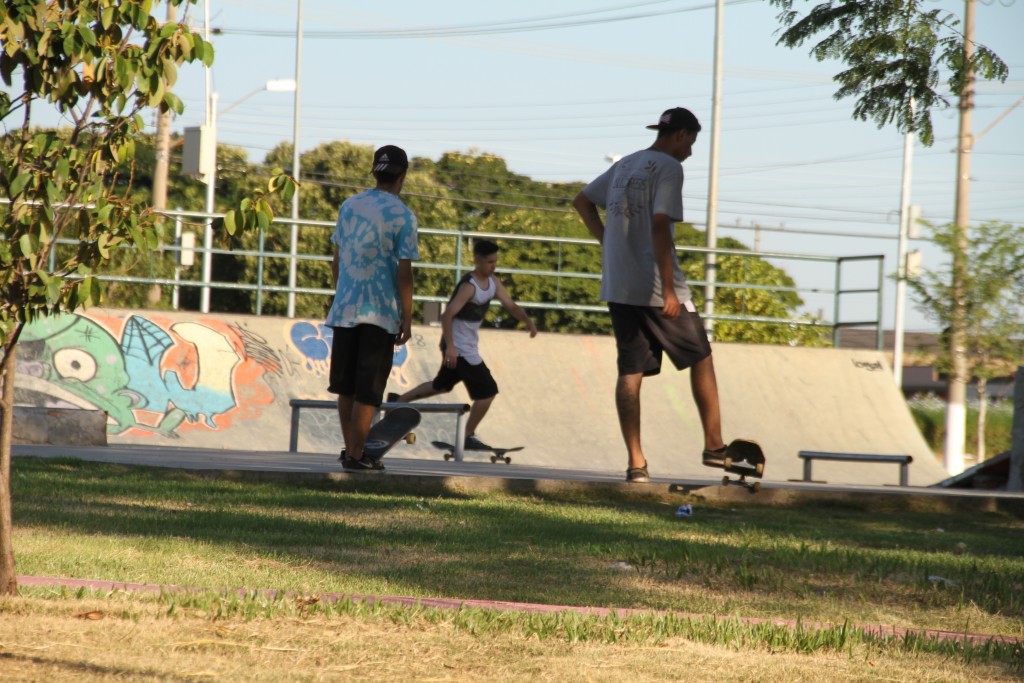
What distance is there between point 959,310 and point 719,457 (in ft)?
88.1

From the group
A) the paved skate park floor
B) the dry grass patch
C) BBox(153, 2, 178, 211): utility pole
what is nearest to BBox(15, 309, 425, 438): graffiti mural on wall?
the paved skate park floor

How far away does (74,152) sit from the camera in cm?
371

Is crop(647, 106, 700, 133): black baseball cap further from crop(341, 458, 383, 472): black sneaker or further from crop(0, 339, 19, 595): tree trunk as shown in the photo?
crop(0, 339, 19, 595): tree trunk

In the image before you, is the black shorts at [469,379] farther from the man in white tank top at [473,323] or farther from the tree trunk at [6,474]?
the tree trunk at [6,474]

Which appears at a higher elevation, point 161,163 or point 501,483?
point 161,163

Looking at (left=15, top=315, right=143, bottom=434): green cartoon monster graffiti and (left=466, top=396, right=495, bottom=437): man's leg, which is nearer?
(left=466, top=396, right=495, bottom=437): man's leg

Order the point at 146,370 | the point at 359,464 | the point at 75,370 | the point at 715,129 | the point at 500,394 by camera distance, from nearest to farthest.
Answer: the point at 359,464 → the point at 75,370 → the point at 146,370 → the point at 500,394 → the point at 715,129

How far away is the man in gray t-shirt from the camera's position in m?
7.29

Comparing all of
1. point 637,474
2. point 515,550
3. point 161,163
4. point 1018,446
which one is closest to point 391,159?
point 637,474

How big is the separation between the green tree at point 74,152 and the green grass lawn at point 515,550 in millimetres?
1161

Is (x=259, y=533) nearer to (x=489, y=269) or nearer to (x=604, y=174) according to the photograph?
(x=604, y=174)

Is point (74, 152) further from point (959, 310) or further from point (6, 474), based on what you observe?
point (959, 310)

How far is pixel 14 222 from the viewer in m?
3.69

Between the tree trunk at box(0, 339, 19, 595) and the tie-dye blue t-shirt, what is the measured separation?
3.43m
